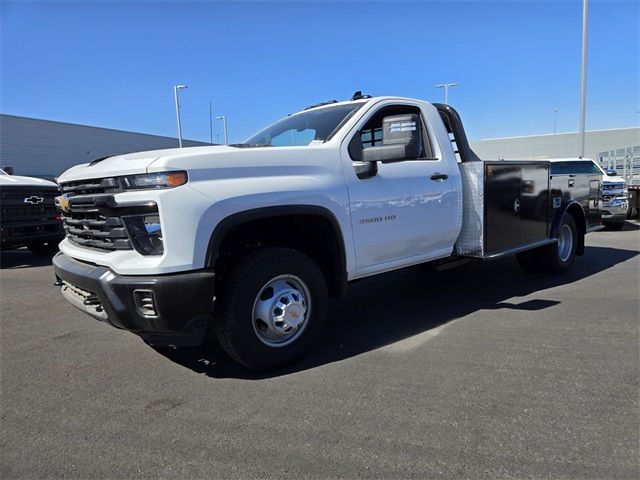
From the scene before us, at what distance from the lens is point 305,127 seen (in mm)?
4418

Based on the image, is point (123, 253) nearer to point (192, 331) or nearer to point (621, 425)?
point (192, 331)

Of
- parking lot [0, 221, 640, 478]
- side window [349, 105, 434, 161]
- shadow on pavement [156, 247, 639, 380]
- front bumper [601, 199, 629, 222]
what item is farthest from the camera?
front bumper [601, 199, 629, 222]

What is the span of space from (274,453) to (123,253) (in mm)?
1582

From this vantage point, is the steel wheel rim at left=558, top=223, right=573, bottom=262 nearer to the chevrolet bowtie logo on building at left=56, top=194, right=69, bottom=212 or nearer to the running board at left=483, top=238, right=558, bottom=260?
the running board at left=483, top=238, right=558, bottom=260

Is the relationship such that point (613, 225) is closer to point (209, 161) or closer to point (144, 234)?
point (209, 161)

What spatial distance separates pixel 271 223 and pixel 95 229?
1.26 metres

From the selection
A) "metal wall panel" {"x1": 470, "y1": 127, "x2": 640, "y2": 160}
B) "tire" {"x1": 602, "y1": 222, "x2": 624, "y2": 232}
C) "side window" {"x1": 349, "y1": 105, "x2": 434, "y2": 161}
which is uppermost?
"metal wall panel" {"x1": 470, "y1": 127, "x2": 640, "y2": 160}

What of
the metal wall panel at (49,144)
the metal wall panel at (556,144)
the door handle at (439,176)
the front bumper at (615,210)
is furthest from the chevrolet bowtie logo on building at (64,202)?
the metal wall panel at (556,144)

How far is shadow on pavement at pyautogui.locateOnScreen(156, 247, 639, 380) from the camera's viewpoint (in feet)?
12.6

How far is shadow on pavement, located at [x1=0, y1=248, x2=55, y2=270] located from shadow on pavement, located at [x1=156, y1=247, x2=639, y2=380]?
621cm

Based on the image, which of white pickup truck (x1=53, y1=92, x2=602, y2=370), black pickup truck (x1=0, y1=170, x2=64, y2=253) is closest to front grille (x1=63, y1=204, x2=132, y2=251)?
white pickup truck (x1=53, y1=92, x2=602, y2=370)

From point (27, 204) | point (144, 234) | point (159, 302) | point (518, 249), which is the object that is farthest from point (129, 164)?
point (27, 204)

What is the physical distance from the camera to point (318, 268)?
370 centimetres

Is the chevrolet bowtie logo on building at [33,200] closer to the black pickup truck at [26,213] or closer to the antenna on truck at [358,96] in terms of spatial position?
the black pickup truck at [26,213]
